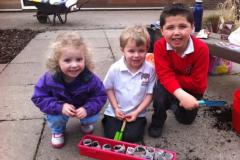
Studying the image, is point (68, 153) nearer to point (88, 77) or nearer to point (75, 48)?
point (88, 77)

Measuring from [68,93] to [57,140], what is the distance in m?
0.40

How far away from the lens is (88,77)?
105 inches

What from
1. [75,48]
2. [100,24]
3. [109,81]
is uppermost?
[75,48]

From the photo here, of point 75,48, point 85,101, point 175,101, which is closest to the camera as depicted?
point 75,48

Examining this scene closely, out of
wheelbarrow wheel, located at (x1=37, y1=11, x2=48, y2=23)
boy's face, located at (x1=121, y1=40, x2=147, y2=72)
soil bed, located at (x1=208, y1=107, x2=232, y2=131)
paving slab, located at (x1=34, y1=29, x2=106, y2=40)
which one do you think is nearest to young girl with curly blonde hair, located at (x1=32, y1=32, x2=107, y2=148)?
boy's face, located at (x1=121, y1=40, x2=147, y2=72)

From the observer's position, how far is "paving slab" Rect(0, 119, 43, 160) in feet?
8.61

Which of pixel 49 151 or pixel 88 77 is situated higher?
pixel 88 77

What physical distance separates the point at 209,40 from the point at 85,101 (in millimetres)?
1734

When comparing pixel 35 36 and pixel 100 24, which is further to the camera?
pixel 100 24

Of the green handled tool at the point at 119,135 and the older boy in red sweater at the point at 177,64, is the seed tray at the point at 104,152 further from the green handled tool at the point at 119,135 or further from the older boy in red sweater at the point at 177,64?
the older boy in red sweater at the point at 177,64

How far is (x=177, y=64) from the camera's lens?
2816 mm

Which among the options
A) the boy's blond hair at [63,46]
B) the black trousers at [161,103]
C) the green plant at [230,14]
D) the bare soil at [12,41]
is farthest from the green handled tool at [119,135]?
the bare soil at [12,41]

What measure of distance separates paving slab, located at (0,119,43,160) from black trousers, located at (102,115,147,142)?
2.03ft

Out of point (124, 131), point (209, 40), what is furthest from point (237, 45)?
point (124, 131)
